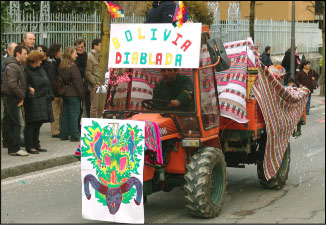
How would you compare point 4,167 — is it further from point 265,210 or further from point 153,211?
point 265,210

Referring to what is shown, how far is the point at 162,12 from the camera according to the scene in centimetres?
913

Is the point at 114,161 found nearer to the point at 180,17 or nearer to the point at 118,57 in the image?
the point at 118,57

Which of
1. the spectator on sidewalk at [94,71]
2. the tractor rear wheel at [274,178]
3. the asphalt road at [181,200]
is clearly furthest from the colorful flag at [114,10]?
the spectator on sidewalk at [94,71]

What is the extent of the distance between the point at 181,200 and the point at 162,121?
1.64 metres

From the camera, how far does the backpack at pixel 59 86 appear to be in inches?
538

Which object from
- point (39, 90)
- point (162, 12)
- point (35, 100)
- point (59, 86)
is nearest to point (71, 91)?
point (59, 86)

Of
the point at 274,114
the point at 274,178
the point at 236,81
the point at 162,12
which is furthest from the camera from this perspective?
the point at 274,178

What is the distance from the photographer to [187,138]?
7.80 m

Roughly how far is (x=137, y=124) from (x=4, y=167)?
4.43 metres

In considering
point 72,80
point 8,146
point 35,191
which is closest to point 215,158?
point 35,191

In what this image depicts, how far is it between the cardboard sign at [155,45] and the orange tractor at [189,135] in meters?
0.20

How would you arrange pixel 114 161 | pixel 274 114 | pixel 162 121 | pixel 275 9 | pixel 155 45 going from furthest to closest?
pixel 275 9, pixel 274 114, pixel 155 45, pixel 162 121, pixel 114 161

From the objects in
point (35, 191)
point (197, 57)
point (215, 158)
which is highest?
point (197, 57)

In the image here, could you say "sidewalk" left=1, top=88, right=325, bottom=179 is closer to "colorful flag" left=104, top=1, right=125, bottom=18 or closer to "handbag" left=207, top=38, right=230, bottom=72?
"colorful flag" left=104, top=1, right=125, bottom=18
